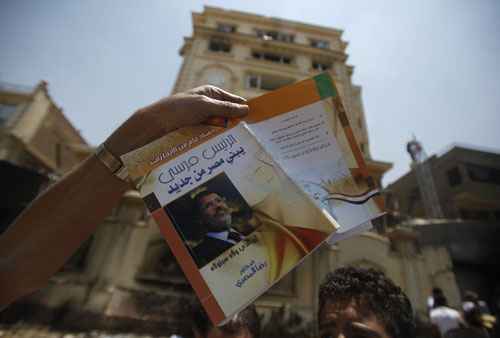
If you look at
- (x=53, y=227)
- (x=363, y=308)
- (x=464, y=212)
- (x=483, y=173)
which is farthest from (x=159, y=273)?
(x=483, y=173)

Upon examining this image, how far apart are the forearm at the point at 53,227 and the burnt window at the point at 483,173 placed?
79.5 ft

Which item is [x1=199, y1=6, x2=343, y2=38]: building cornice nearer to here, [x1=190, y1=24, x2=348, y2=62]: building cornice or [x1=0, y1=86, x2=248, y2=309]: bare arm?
[x1=190, y1=24, x2=348, y2=62]: building cornice

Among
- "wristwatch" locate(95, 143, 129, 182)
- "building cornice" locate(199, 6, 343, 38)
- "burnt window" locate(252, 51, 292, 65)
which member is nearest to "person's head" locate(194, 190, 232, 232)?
"wristwatch" locate(95, 143, 129, 182)

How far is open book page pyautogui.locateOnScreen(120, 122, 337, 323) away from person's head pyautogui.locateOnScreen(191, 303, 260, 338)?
157cm

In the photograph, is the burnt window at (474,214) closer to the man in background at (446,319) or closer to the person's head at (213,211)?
the man in background at (446,319)

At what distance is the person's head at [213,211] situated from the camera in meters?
0.98

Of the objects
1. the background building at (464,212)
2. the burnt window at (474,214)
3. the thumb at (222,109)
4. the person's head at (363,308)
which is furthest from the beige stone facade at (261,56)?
the thumb at (222,109)

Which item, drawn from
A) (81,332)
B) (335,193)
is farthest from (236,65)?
(335,193)

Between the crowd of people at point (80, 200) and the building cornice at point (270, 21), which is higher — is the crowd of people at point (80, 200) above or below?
below

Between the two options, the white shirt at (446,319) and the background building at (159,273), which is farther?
the background building at (159,273)

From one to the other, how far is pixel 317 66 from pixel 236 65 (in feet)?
20.8

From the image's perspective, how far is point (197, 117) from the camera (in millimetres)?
1138

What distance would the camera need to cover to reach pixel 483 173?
18281mm

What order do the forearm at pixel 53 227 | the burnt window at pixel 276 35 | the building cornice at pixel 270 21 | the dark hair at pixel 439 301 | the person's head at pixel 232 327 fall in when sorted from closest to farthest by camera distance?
the forearm at pixel 53 227
the person's head at pixel 232 327
the dark hair at pixel 439 301
the building cornice at pixel 270 21
the burnt window at pixel 276 35
